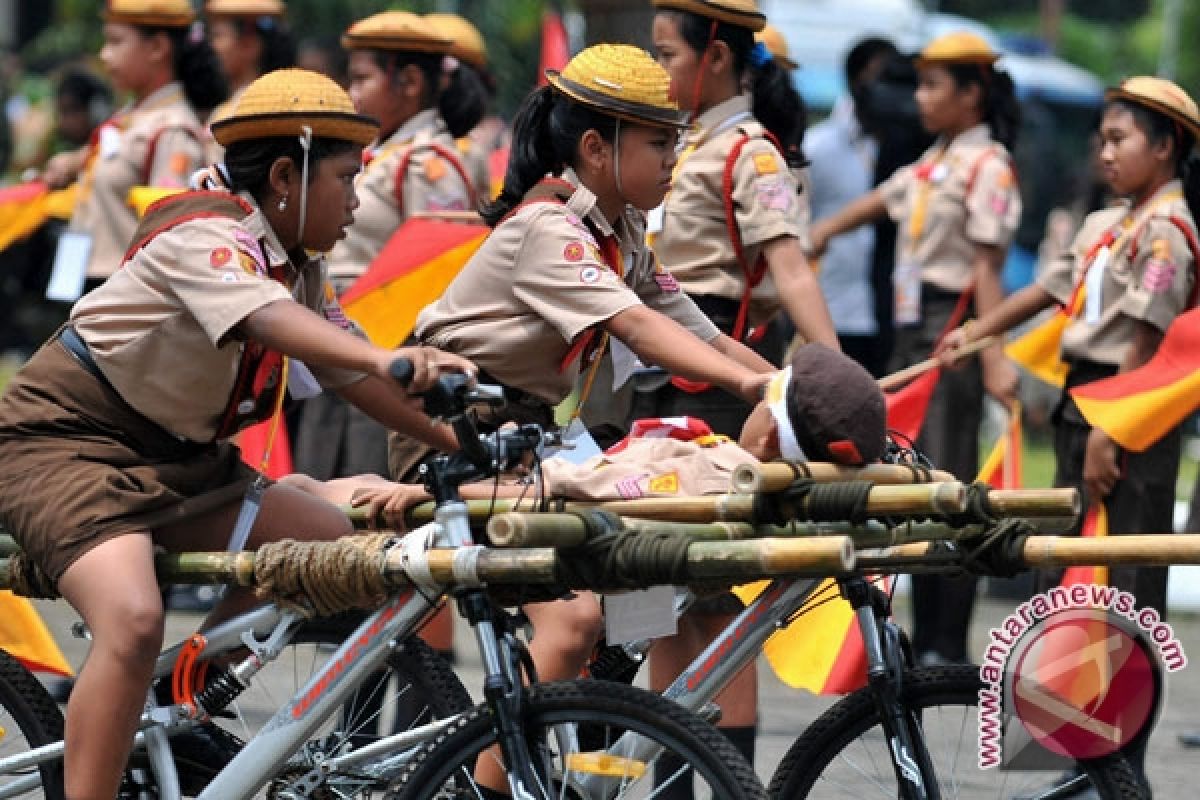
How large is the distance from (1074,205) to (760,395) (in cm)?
1525

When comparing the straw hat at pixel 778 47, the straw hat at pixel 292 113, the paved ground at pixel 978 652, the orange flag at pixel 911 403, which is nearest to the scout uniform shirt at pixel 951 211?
the straw hat at pixel 778 47

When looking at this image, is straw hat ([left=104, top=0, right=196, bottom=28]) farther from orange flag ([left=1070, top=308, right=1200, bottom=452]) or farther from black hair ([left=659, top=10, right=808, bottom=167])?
orange flag ([left=1070, top=308, right=1200, bottom=452])

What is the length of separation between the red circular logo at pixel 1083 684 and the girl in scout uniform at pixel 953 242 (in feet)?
11.7

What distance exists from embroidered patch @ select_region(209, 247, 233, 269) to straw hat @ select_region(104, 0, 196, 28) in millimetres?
4269

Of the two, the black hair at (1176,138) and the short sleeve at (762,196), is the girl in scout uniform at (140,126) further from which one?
the black hair at (1176,138)

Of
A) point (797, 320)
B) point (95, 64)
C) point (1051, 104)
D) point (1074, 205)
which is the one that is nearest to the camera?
point (797, 320)

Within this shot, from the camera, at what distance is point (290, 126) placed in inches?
193

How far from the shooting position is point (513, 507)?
14.8 feet

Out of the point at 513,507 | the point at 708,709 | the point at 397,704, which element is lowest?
the point at 397,704

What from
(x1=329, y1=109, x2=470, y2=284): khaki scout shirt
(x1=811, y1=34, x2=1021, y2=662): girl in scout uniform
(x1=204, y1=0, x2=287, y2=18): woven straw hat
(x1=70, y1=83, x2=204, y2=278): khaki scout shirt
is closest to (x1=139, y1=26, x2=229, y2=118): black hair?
(x1=70, y1=83, x2=204, y2=278): khaki scout shirt

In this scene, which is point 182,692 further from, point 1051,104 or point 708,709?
point 1051,104

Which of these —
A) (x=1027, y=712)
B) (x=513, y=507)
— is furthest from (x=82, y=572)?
(x=1027, y=712)

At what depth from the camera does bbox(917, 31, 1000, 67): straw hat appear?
871 cm

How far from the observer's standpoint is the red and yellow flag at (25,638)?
5547mm
